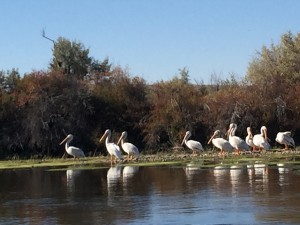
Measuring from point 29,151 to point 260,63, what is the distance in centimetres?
2091

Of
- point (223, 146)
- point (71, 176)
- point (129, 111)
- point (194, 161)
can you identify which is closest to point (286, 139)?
point (223, 146)

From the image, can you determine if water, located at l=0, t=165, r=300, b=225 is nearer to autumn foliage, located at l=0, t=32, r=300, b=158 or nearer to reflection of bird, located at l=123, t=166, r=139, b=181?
reflection of bird, located at l=123, t=166, r=139, b=181

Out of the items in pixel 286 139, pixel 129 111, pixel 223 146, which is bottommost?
pixel 223 146

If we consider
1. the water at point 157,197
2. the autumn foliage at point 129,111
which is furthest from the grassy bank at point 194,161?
the autumn foliage at point 129,111

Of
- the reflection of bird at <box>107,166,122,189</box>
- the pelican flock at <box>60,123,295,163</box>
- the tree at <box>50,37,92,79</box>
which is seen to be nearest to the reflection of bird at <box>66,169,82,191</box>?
the reflection of bird at <box>107,166,122,189</box>

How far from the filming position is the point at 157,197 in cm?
1775

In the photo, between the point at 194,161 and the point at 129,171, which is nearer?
the point at 129,171

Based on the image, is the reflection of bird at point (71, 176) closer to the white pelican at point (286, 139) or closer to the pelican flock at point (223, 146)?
the pelican flock at point (223, 146)

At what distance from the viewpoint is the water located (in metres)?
14.3

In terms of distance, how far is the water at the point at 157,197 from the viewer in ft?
47.0

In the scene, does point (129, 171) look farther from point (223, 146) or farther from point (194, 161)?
point (223, 146)

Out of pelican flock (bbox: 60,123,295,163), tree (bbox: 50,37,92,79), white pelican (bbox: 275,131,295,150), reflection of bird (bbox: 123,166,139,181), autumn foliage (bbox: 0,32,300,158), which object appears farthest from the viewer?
tree (bbox: 50,37,92,79)

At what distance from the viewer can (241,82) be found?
44.7 metres

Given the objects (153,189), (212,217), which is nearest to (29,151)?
(153,189)
